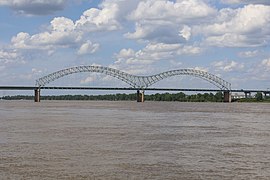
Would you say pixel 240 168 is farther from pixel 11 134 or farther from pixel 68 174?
pixel 11 134

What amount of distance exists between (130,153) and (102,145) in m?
3.73

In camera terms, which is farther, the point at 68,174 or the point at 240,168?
the point at 240,168

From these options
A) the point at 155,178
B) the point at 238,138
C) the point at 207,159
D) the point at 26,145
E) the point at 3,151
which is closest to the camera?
the point at 155,178

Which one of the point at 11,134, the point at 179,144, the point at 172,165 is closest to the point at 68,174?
the point at 172,165

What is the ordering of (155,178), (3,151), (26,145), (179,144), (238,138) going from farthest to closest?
1. (238,138)
2. (179,144)
3. (26,145)
4. (3,151)
5. (155,178)

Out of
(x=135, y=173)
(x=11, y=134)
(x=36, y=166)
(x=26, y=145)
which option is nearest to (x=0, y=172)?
(x=36, y=166)

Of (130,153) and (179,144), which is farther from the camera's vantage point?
(179,144)

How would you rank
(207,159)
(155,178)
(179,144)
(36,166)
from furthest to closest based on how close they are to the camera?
(179,144) → (207,159) → (36,166) → (155,178)

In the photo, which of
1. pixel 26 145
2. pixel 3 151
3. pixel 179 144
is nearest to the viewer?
pixel 3 151

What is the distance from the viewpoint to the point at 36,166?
20.7m

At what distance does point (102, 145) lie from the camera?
28.6 meters

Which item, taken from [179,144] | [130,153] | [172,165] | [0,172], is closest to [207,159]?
[172,165]

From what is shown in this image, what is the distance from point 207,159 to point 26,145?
10546 millimetres

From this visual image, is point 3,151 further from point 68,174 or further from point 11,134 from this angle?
point 11,134
